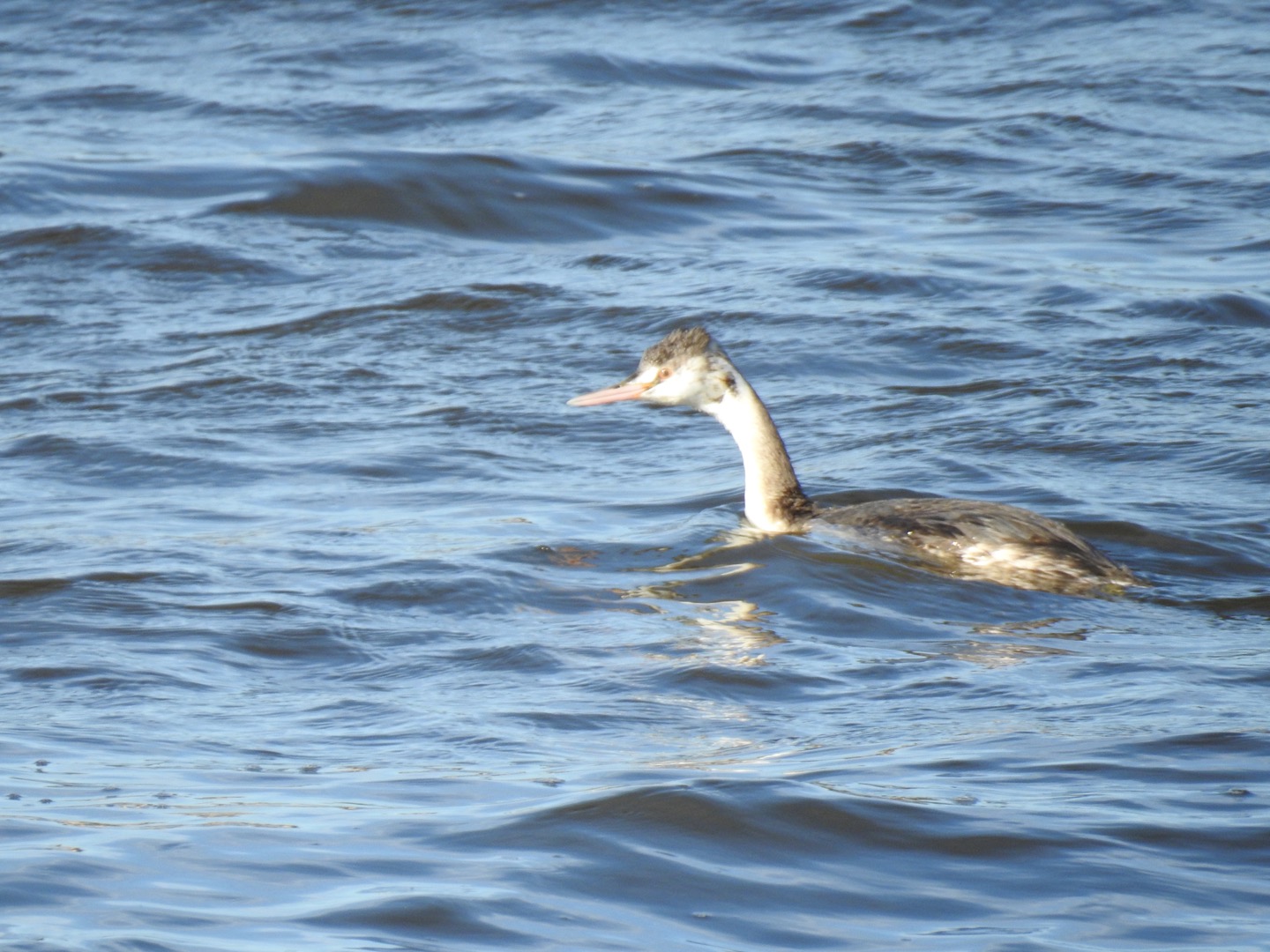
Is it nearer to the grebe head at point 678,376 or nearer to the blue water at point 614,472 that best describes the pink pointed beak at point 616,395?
the grebe head at point 678,376

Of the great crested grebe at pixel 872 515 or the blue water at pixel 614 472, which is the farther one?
the great crested grebe at pixel 872 515

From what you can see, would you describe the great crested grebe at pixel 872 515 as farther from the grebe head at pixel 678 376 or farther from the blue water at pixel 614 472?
the blue water at pixel 614 472

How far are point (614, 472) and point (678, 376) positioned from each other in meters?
1.02

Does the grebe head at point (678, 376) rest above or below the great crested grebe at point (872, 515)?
above

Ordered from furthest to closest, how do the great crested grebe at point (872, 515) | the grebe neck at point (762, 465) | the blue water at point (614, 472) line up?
the grebe neck at point (762, 465) < the great crested grebe at point (872, 515) < the blue water at point (614, 472)

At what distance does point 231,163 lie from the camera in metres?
14.8

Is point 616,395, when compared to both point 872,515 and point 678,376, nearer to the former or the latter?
point 678,376

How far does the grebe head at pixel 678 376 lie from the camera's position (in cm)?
829

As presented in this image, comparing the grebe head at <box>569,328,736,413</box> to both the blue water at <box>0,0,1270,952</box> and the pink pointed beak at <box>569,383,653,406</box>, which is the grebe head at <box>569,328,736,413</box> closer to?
the pink pointed beak at <box>569,383,653,406</box>

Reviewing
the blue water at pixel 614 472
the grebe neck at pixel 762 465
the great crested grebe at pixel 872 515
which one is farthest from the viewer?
the grebe neck at pixel 762 465

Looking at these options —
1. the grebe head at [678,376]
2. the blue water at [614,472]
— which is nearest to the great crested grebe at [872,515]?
the grebe head at [678,376]

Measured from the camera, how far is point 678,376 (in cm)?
831

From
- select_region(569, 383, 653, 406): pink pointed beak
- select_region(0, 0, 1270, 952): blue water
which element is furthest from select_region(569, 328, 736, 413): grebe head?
select_region(0, 0, 1270, 952): blue water

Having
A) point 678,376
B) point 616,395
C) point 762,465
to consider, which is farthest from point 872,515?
point 616,395
